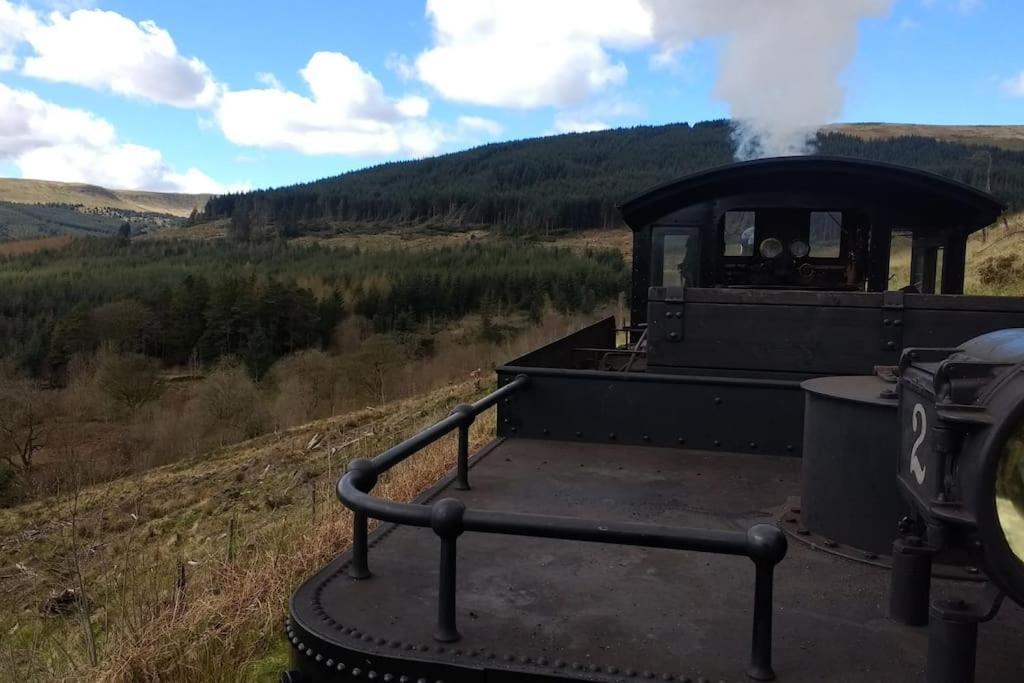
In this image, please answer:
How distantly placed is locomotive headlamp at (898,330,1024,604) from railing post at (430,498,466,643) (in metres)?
1.14

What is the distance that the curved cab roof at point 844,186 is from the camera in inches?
237

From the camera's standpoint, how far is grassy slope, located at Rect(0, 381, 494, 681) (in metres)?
4.60

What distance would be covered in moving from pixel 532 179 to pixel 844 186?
4769 inches

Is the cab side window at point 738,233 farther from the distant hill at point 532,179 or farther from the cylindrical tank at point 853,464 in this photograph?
the distant hill at point 532,179

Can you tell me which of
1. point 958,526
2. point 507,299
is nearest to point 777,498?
point 958,526

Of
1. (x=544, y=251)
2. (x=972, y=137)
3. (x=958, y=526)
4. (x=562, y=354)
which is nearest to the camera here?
(x=958, y=526)

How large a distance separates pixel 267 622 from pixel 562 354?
2.58m

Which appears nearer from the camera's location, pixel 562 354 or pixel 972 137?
pixel 562 354

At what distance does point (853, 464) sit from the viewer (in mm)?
2982

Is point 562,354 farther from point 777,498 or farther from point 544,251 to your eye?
point 544,251

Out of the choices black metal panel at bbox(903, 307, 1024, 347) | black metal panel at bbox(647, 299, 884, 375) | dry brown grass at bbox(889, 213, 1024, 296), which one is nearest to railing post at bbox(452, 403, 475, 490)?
black metal panel at bbox(647, 299, 884, 375)

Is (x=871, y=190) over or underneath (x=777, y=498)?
over

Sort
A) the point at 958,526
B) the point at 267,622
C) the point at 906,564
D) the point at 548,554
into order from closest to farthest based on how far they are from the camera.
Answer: the point at 958,526, the point at 906,564, the point at 548,554, the point at 267,622

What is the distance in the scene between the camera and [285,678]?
98.3 inches
